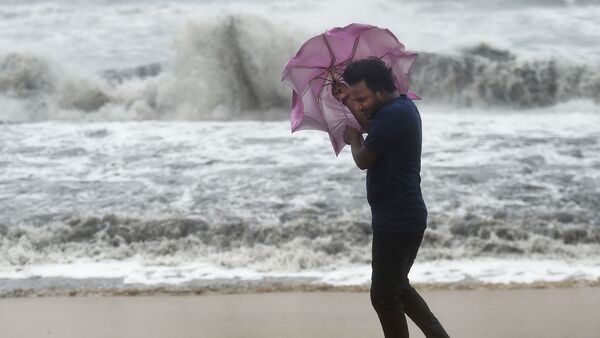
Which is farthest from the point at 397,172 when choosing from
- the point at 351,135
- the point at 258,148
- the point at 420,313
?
the point at 258,148

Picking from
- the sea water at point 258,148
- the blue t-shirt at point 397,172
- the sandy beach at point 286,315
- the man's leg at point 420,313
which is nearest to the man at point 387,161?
the blue t-shirt at point 397,172

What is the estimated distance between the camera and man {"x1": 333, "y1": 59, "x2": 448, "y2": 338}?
10.0 ft

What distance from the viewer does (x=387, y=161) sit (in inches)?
122

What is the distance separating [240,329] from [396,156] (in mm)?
1755

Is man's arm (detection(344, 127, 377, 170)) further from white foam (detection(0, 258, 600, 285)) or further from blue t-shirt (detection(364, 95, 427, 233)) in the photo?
white foam (detection(0, 258, 600, 285))

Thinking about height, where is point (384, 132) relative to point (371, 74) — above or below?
below

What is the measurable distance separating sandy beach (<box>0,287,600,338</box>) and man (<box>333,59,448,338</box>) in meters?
1.10

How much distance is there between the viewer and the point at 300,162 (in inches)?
369

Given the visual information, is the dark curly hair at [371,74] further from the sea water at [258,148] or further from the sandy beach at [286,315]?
the sea water at [258,148]

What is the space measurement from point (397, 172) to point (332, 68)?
553 mm

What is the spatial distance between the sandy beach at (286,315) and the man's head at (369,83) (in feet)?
4.97

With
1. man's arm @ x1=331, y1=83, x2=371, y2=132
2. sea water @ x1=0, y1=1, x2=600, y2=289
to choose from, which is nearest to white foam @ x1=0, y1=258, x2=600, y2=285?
sea water @ x1=0, y1=1, x2=600, y2=289

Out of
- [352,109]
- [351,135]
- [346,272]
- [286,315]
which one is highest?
[352,109]

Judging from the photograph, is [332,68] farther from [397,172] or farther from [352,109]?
[397,172]
